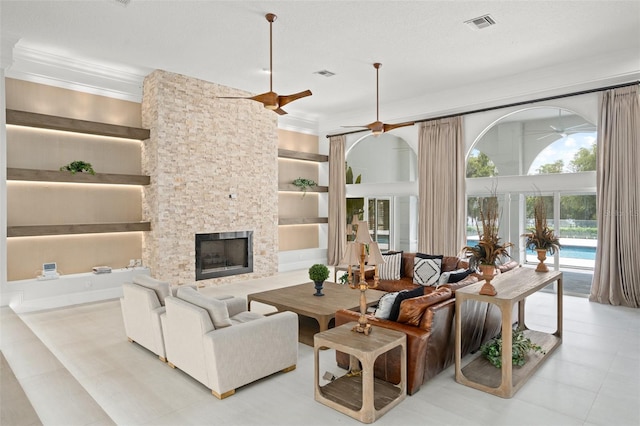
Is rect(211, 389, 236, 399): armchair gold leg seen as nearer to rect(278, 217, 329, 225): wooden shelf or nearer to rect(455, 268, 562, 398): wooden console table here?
rect(455, 268, 562, 398): wooden console table

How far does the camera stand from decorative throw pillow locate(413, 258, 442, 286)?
20.3 feet

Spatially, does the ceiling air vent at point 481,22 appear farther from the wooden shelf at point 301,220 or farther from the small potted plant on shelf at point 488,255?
the wooden shelf at point 301,220

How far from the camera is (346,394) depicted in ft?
10.7

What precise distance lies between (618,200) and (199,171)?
727 centimetres

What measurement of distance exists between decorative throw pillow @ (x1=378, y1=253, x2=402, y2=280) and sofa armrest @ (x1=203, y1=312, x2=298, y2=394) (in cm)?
317

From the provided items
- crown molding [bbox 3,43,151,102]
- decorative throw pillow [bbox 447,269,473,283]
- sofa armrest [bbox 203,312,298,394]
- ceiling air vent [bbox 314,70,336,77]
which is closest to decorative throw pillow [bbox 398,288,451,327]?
sofa armrest [bbox 203,312,298,394]

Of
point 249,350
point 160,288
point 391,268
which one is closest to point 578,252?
point 391,268

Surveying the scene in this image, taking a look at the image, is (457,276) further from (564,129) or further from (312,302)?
(564,129)

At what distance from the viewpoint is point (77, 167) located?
6.54m

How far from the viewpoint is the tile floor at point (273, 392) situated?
295cm

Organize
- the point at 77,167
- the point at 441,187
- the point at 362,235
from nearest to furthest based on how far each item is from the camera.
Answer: the point at 362,235, the point at 77,167, the point at 441,187

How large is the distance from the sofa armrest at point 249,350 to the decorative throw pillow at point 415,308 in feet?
3.36

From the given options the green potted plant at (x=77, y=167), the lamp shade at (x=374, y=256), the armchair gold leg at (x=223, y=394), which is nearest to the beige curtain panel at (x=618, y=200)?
the lamp shade at (x=374, y=256)

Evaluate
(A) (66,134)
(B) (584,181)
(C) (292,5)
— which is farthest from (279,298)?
(B) (584,181)
